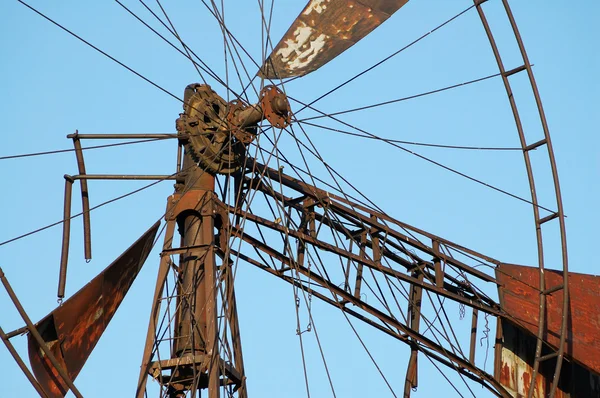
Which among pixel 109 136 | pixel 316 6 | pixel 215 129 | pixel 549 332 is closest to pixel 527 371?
pixel 549 332

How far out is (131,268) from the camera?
1712 cm

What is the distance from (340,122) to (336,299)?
267cm

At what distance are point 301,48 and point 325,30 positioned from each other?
0.49 metres

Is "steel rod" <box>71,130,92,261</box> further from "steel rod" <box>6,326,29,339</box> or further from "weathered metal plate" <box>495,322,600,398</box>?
"weathered metal plate" <box>495,322,600,398</box>

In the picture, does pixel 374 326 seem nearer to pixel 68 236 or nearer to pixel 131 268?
pixel 131 268

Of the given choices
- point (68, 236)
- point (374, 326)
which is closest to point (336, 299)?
point (374, 326)

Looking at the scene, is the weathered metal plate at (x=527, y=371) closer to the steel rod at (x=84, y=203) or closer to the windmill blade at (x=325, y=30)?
the windmill blade at (x=325, y=30)

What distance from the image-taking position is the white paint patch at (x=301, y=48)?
17609mm

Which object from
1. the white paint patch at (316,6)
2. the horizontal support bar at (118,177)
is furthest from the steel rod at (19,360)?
the white paint patch at (316,6)

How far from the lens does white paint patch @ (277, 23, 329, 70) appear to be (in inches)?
693

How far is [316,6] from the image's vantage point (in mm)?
17922

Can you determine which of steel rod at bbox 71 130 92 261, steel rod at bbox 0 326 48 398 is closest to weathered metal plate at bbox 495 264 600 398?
steel rod at bbox 71 130 92 261

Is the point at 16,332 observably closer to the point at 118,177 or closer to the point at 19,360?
the point at 19,360

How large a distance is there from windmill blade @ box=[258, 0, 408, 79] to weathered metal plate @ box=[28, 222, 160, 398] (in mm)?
3200
